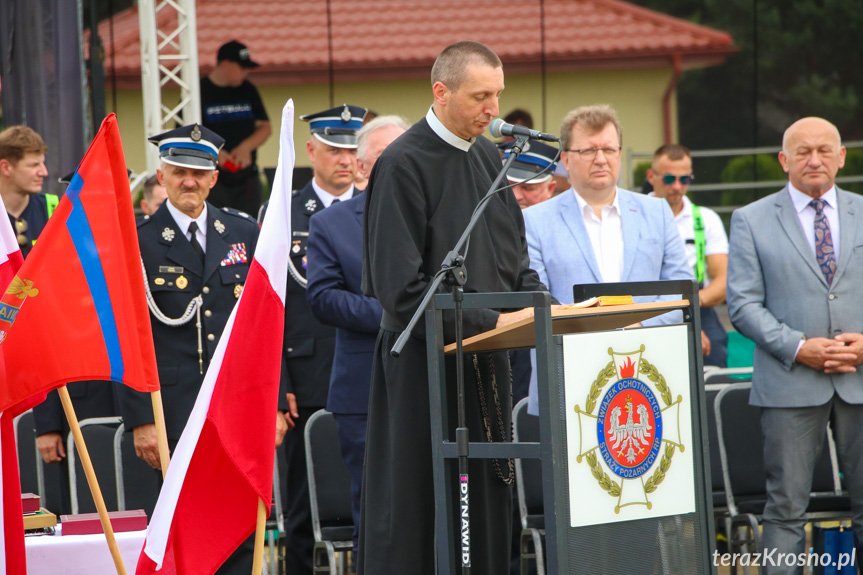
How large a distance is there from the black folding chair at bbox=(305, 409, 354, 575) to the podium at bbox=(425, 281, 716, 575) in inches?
76.8

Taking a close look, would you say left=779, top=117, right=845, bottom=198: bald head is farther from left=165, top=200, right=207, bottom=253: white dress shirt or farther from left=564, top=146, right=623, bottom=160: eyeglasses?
left=165, top=200, right=207, bottom=253: white dress shirt

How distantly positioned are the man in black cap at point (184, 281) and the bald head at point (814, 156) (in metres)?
2.68

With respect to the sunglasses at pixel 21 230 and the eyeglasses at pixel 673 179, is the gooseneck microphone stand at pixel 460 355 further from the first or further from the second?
the eyeglasses at pixel 673 179

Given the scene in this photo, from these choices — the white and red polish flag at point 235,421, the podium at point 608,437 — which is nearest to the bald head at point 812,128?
the podium at point 608,437

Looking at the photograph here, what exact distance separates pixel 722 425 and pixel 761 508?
0.44m

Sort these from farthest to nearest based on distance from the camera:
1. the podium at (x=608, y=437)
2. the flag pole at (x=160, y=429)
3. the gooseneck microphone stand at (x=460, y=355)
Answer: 1. the flag pole at (x=160, y=429)
2. the gooseneck microphone stand at (x=460, y=355)
3. the podium at (x=608, y=437)

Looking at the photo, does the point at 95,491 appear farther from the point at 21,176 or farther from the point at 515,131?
the point at 21,176

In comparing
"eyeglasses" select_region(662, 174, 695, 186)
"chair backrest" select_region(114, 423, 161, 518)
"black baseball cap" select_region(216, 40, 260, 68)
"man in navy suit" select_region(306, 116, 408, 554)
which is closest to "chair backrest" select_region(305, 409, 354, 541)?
"man in navy suit" select_region(306, 116, 408, 554)

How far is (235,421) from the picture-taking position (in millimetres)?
3271

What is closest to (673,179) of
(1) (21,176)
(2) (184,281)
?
(2) (184,281)

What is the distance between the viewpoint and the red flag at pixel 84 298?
10.7ft

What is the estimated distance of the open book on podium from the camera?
9.41 ft

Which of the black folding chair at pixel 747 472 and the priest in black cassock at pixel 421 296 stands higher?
the priest in black cassock at pixel 421 296

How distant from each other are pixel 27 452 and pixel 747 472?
12.7 feet
